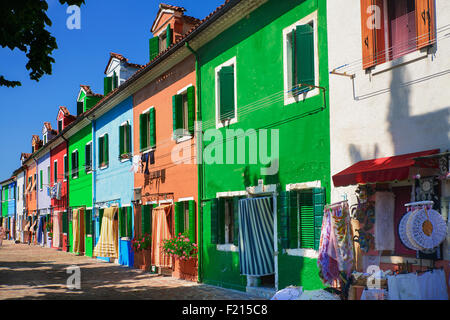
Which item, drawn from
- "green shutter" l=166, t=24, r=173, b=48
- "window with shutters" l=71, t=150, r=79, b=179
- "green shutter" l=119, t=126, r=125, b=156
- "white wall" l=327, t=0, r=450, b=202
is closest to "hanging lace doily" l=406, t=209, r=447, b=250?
"white wall" l=327, t=0, r=450, b=202

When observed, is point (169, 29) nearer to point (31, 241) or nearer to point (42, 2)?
point (42, 2)

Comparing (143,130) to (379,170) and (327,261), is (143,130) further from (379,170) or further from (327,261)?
(379,170)

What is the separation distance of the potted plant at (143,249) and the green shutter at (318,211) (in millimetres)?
8997

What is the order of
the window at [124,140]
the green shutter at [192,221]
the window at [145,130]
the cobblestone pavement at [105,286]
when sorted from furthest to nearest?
the window at [124,140] → the window at [145,130] → the green shutter at [192,221] → the cobblestone pavement at [105,286]

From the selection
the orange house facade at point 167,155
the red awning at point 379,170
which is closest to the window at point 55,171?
the orange house facade at point 167,155

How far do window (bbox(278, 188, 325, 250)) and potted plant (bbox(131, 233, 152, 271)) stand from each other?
308 inches

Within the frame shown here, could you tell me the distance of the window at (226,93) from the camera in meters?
12.5

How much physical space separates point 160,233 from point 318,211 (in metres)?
7.51

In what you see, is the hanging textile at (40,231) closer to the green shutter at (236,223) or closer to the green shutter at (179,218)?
the green shutter at (179,218)

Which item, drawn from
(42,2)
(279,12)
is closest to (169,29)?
(279,12)

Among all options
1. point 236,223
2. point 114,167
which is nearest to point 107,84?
point 114,167

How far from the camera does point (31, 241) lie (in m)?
40.2

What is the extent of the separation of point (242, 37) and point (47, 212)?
26074 millimetres
